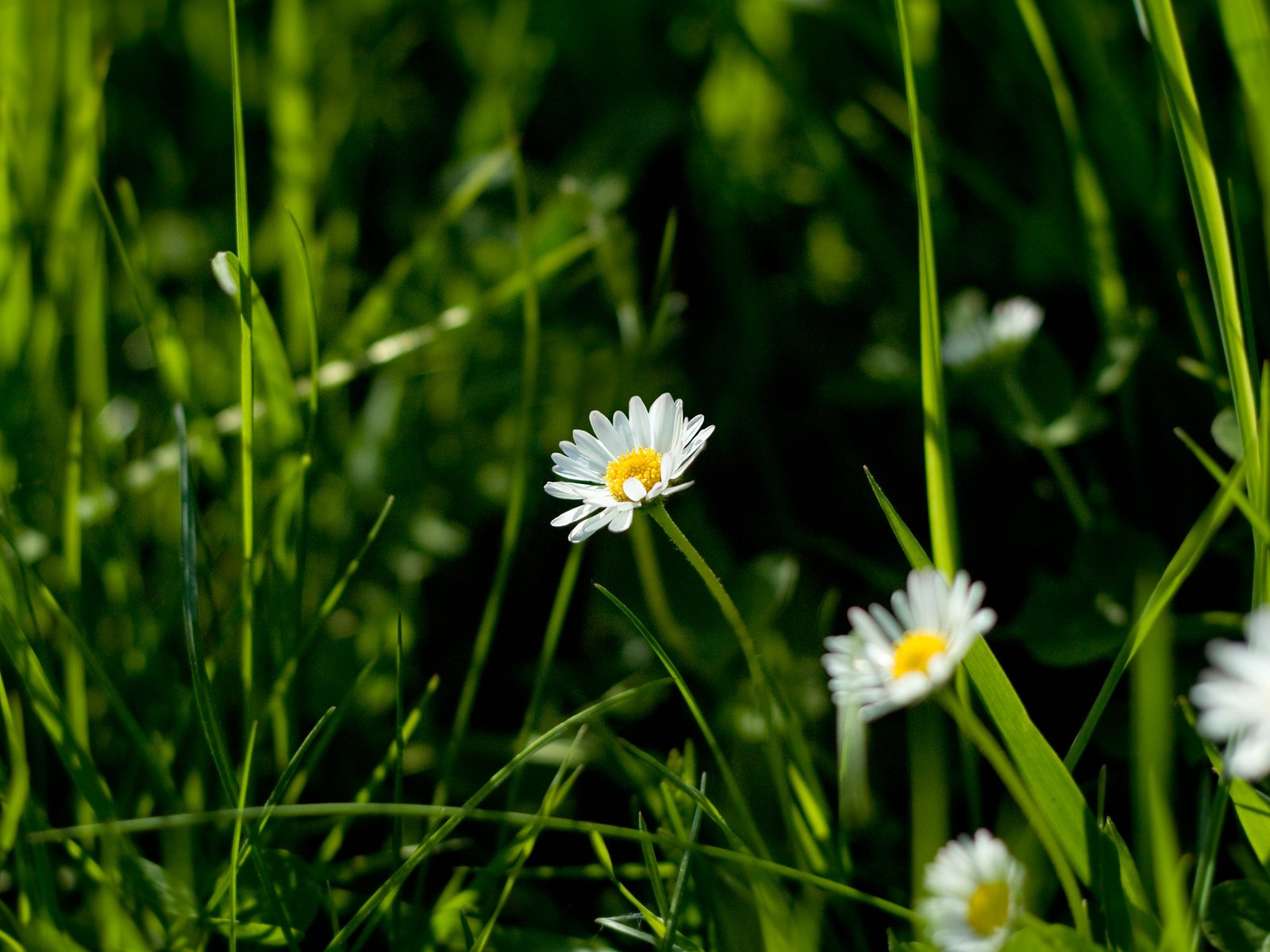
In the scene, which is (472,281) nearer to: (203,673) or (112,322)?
(112,322)

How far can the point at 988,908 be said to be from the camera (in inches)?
27.4

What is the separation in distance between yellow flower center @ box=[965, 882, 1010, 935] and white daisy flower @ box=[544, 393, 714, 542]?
348mm

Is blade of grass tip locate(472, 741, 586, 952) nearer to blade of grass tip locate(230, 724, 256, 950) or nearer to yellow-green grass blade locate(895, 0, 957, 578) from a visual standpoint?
blade of grass tip locate(230, 724, 256, 950)

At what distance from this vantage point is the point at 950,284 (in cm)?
148

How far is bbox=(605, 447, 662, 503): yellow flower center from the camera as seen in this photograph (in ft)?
2.80

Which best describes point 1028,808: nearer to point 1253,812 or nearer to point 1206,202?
point 1253,812

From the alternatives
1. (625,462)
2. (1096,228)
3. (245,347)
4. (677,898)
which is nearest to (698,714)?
(677,898)

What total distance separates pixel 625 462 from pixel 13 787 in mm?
534

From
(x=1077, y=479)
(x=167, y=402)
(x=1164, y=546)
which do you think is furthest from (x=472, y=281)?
(x=1164, y=546)

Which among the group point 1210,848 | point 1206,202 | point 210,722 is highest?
point 1206,202

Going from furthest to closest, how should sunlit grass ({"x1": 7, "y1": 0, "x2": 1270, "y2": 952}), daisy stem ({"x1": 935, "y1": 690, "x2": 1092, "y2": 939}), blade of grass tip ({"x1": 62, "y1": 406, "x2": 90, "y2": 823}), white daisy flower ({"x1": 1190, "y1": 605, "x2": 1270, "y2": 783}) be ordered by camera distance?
blade of grass tip ({"x1": 62, "y1": 406, "x2": 90, "y2": 823}) → sunlit grass ({"x1": 7, "y1": 0, "x2": 1270, "y2": 952}) → daisy stem ({"x1": 935, "y1": 690, "x2": 1092, "y2": 939}) → white daisy flower ({"x1": 1190, "y1": 605, "x2": 1270, "y2": 783})

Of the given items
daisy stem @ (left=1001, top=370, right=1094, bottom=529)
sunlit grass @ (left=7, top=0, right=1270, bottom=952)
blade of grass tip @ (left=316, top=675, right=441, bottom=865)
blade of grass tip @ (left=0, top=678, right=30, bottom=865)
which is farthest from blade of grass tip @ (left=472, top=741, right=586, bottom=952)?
daisy stem @ (left=1001, top=370, right=1094, bottom=529)

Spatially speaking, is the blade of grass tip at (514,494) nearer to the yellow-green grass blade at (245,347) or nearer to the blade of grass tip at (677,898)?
the yellow-green grass blade at (245,347)

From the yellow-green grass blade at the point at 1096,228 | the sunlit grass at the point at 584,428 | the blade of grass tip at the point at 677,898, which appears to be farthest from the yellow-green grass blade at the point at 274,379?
the yellow-green grass blade at the point at 1096,228
